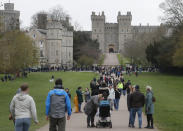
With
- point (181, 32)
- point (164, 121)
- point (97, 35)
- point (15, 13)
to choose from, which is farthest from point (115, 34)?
point (164, 121)

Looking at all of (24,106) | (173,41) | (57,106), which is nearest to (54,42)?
(173,41)

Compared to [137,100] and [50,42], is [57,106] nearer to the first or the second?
[137,100]

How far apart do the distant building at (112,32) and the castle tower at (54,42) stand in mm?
80446

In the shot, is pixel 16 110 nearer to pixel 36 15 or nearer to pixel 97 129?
pixel 97 129

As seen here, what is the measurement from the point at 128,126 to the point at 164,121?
8.38ft

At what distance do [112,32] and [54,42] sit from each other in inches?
3511

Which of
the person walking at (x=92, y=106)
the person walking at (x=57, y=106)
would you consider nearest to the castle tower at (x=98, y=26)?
the person walking at (x=92, y=106)

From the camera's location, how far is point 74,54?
9488 centimetres

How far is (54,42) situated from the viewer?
272 ft

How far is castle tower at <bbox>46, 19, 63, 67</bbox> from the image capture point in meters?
81.9

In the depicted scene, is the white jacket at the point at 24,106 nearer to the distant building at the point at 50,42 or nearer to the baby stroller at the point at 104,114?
the baby stroller at the point at 104,114

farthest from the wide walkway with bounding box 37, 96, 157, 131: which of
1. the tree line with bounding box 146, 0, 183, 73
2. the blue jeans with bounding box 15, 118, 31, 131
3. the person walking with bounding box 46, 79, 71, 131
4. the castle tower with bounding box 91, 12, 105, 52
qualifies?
the castle tower with bounding box 91, 12, 105, 52

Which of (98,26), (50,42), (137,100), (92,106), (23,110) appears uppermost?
(98,26)

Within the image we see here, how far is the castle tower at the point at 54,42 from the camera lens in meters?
81.9
